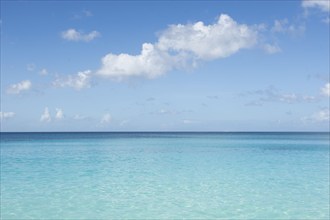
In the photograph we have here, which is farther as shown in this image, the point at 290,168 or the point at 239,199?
the point at 290,168

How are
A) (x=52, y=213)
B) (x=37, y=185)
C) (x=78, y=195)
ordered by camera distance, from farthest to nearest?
(x=37, y=185), (x=78, y=195), (x=52, y=213)

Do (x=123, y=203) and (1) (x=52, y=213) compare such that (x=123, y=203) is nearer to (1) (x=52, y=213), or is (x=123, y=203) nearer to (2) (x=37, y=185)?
(1) (x=52, y=213)

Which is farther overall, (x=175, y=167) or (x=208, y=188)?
(x=175, y=167)

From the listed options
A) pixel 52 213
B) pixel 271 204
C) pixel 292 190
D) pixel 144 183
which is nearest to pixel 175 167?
pixel 144 183

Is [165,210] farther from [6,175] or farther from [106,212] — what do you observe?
[6,175]

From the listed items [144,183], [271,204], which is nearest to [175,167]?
[144,183]

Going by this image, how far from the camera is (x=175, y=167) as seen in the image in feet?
72.2

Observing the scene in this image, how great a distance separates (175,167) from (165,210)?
10.6 m

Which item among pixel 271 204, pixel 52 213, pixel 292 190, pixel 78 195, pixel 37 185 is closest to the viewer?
pixel 52 213

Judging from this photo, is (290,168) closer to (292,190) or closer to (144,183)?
(292,190)

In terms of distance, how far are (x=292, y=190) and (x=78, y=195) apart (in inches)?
315

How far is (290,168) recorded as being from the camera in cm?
2153

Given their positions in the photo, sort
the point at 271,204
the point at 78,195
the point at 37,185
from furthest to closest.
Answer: the point at 37,185 → the point at 78,195 → the point at 271,204

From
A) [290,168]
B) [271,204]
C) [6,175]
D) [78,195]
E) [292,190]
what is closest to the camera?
[271,204]
